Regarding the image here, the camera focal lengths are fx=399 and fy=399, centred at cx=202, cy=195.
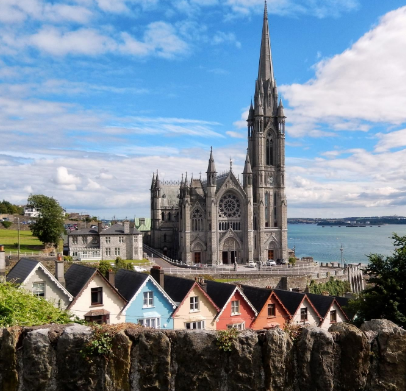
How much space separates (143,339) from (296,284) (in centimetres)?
5023

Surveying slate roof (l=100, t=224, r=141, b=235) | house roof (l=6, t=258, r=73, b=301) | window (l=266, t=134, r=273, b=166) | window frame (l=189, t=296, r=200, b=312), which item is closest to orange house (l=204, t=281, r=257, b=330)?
window frame (l=189, t=296, r=200, b=312)

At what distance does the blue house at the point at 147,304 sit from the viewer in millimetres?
22141

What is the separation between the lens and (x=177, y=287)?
25.1 meters

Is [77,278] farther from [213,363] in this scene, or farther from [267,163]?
[267,163]

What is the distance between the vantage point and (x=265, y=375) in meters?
7.81

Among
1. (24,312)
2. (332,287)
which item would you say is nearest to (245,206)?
(332,287)

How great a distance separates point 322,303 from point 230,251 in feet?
159

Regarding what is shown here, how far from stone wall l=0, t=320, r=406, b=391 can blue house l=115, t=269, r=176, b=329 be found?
46.5 ft

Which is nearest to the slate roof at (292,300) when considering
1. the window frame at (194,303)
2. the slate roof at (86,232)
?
the window frame at (194,303)

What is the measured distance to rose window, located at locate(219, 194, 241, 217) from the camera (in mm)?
77000

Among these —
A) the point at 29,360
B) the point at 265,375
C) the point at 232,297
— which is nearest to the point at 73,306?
the point at 232,297

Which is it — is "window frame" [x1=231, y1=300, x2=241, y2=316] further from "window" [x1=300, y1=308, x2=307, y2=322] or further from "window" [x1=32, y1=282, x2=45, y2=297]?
"window" [x1=32, y1=282, x2=45, y2=297]

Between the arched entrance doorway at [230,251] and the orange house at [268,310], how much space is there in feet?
163

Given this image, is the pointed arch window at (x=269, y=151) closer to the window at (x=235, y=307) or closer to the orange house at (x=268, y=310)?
the orange house at (x=268, y=310)
